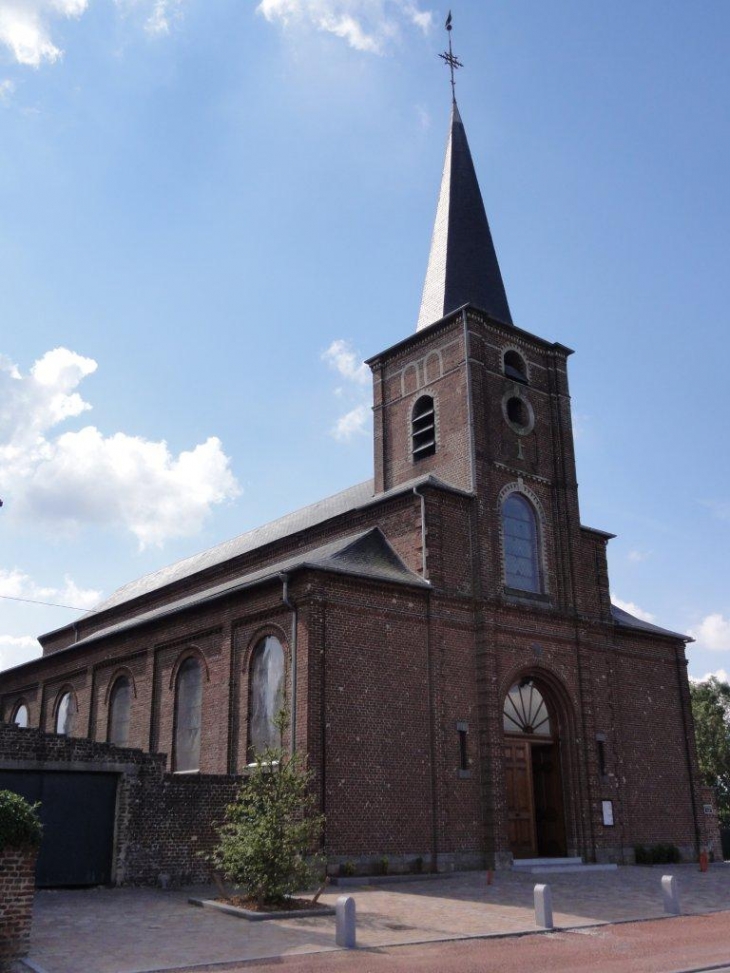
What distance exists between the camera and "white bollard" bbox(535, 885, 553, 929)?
47.5 ft

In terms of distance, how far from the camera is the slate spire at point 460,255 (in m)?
29.8

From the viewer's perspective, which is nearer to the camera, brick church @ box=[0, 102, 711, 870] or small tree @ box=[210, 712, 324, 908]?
small tree @ box=[210, 712, 324, 908]

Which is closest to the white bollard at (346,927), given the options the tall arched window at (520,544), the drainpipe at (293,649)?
the drainpipe at (293,649)

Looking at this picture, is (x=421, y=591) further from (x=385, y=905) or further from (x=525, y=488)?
(x=385, y=905)

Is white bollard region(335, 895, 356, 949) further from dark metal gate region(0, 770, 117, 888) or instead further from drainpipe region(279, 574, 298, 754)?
drainpipe region(279, 574, 298, 754)

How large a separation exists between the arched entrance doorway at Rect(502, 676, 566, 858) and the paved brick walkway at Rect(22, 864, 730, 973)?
287 cm

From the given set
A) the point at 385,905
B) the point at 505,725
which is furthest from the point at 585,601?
the point at 385,905

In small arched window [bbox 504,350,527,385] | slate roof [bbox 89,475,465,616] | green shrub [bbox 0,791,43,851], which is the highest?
small arched window [bbox 504,350,527,385]

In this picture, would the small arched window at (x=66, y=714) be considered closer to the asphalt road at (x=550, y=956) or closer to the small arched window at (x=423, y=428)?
the small arched window at (x=423, y=428)

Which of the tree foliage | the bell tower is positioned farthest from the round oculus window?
the tree foliage

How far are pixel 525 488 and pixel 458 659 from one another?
6188mm

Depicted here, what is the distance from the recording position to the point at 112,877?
18.9 m

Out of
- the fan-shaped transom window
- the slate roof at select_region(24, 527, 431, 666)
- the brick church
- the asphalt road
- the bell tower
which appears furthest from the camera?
the bell tower

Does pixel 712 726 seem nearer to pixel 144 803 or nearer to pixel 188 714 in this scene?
pixel 188 714
